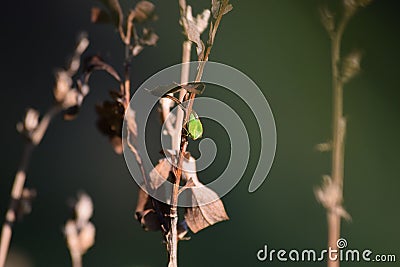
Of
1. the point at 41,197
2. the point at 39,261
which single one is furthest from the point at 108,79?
the point at 39,261

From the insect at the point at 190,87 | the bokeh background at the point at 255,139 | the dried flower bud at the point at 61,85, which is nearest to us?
the insect at the point at 190,87

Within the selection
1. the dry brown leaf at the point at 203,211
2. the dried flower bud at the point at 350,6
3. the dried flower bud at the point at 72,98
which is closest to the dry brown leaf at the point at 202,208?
the dry brown leaf at the point at 203,211

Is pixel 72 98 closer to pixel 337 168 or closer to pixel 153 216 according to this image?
pixel 153 216

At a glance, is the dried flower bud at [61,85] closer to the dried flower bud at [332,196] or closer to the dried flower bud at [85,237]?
the dried flower bud at [85,237]

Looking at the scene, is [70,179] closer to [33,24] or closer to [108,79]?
[108,79]

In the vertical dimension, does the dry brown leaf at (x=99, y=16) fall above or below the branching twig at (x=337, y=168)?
above

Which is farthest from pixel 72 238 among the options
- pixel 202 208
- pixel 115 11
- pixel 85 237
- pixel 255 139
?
pixel 255 139

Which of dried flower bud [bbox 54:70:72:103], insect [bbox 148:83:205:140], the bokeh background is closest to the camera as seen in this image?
insect [bbox 148:83:205:140]

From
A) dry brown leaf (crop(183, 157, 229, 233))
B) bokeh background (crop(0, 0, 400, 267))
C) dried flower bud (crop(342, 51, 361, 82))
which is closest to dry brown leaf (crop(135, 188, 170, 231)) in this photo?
dry brown leaf (crop(183, 157, 229, 233))

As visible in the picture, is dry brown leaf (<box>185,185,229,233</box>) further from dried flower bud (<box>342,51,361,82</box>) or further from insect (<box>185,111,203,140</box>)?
dried flower bud (<box>342,51,361,82</box>)

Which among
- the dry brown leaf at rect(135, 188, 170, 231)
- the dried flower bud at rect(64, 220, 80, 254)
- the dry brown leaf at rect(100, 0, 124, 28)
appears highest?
the dry brown leaf at rect(100, 0, 124, 28)
